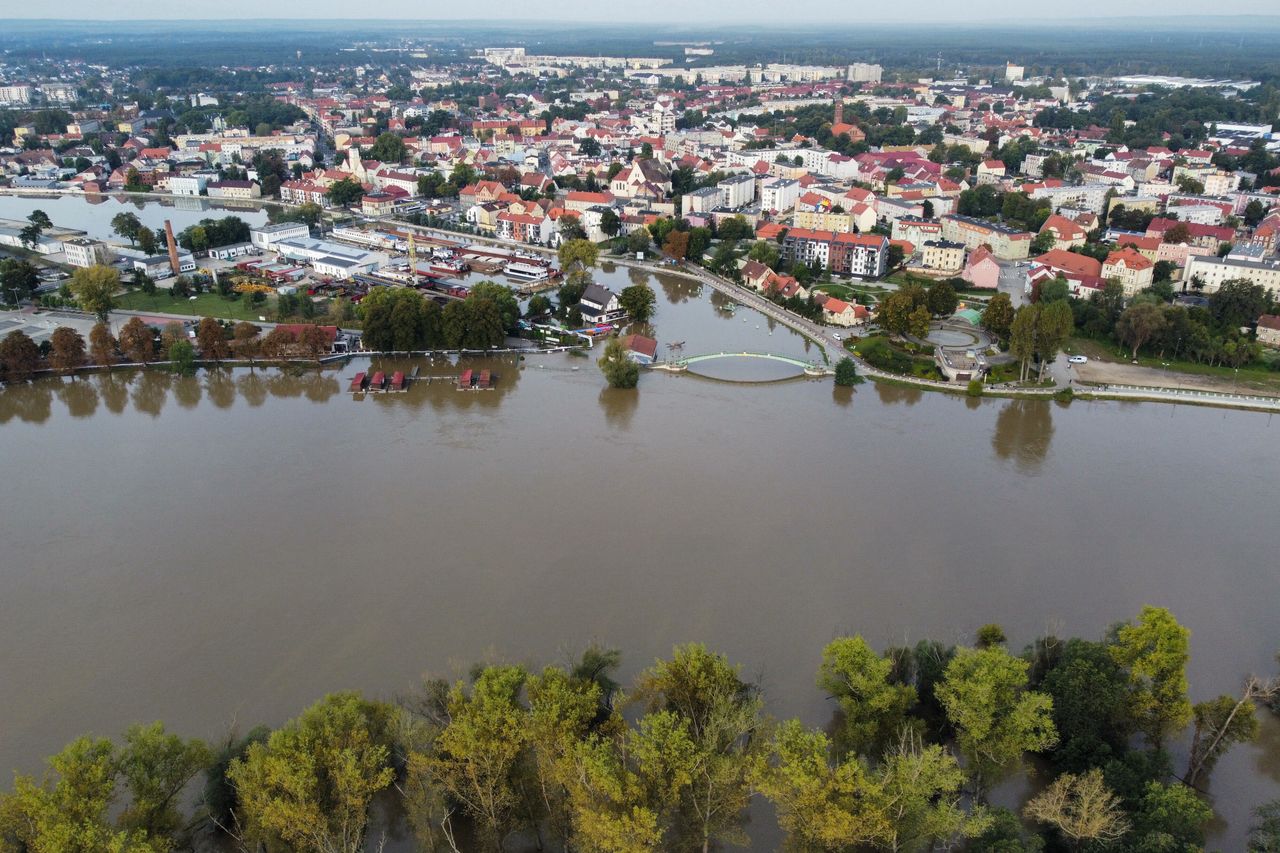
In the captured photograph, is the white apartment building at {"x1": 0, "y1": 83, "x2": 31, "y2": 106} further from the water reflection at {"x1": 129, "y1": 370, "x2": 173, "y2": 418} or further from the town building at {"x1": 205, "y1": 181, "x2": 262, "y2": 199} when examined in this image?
the water reflection at {"x1": 129, "y1": 370, "x2": 173, "y2": 418}

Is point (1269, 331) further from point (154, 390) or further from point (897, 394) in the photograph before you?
point (154, 390)

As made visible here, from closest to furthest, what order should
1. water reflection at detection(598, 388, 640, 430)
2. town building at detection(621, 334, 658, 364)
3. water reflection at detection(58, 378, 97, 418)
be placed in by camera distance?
water reflection at detection(598, 388, 640, 430)
water reflection at detection(58, 378, 97, 418)
town building at detection(621, 334, 658, 364)

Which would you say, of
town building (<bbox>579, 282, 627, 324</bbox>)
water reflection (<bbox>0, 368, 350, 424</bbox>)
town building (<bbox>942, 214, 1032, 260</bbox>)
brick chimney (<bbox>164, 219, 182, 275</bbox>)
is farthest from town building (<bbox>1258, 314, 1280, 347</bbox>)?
brick chimney (<bbox>164, 219, 182, 275</bbox>)

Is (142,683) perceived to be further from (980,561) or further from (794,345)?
(794,345)

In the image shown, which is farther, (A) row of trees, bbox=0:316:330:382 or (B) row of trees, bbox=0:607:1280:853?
(A) row of trees, bbox=0:316:330:382

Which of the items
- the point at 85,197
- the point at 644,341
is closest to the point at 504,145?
the point at 85,197

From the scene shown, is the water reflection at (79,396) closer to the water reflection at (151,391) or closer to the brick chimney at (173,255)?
the water reflection at (151,391)

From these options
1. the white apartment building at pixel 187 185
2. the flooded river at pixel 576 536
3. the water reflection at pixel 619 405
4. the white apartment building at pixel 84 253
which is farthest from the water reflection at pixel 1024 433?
the white apartment building at pixel 187 185
